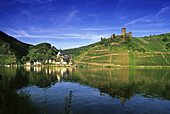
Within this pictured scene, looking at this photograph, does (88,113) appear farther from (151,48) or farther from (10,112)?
(151,48)

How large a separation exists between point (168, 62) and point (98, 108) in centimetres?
17831

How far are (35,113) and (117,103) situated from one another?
13.5 m

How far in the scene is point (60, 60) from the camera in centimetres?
18950

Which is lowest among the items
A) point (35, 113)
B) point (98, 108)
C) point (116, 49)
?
point (98, 108)

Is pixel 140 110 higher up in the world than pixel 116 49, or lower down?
lower down

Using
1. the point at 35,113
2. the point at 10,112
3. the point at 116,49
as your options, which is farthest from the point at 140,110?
the point at 116,49

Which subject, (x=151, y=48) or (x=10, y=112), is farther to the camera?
(x=151, y=48)

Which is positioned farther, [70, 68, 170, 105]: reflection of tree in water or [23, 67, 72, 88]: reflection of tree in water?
[23, 67, 72, 88]: reflection of tree in water

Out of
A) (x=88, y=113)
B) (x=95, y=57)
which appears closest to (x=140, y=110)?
(x=88, y=113)

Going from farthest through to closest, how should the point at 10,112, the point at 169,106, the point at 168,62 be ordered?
the point at 168,62
the point at 169,106
the point at 10,112

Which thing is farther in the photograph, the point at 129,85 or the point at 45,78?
the point at 45,78

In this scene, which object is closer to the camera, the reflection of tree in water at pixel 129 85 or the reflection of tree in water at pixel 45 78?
the reflection of tree in water at pixel 129 85

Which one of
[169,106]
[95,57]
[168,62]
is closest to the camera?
[169,106]

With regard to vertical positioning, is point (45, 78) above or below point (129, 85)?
above
